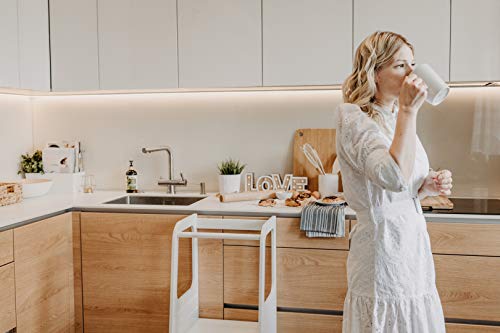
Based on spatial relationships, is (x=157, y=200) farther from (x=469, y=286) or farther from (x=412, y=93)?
(x=412, y=93)

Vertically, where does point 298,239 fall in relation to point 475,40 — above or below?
below

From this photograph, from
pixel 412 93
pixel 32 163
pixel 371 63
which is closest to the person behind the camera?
pixel 412 93

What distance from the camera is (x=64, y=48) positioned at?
2.97 metres

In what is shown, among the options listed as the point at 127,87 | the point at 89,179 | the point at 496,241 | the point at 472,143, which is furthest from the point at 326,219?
the point at 89,179

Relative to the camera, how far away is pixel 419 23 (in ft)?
8.53

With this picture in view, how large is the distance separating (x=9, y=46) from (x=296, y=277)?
1831mm

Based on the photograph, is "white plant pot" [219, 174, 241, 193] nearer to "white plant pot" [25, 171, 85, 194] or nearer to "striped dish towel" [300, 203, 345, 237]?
"striped dish towel" [300, 203, 345, 237]

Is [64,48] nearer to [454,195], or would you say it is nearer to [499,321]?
[454,195]

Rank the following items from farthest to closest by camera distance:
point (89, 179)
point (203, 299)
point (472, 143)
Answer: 1. point (89, 179)
2. point (472, 143)
3. point (203, 299)

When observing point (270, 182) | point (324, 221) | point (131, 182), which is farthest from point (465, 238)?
point (131, 182)

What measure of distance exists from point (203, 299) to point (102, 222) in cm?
62

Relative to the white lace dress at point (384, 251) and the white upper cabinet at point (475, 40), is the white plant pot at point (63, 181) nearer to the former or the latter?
the white lace dress at point (384, 251)

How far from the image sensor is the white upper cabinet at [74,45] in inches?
115

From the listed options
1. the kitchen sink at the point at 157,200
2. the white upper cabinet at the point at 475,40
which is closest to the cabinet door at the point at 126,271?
the kitchen sink at the point at 157,200
